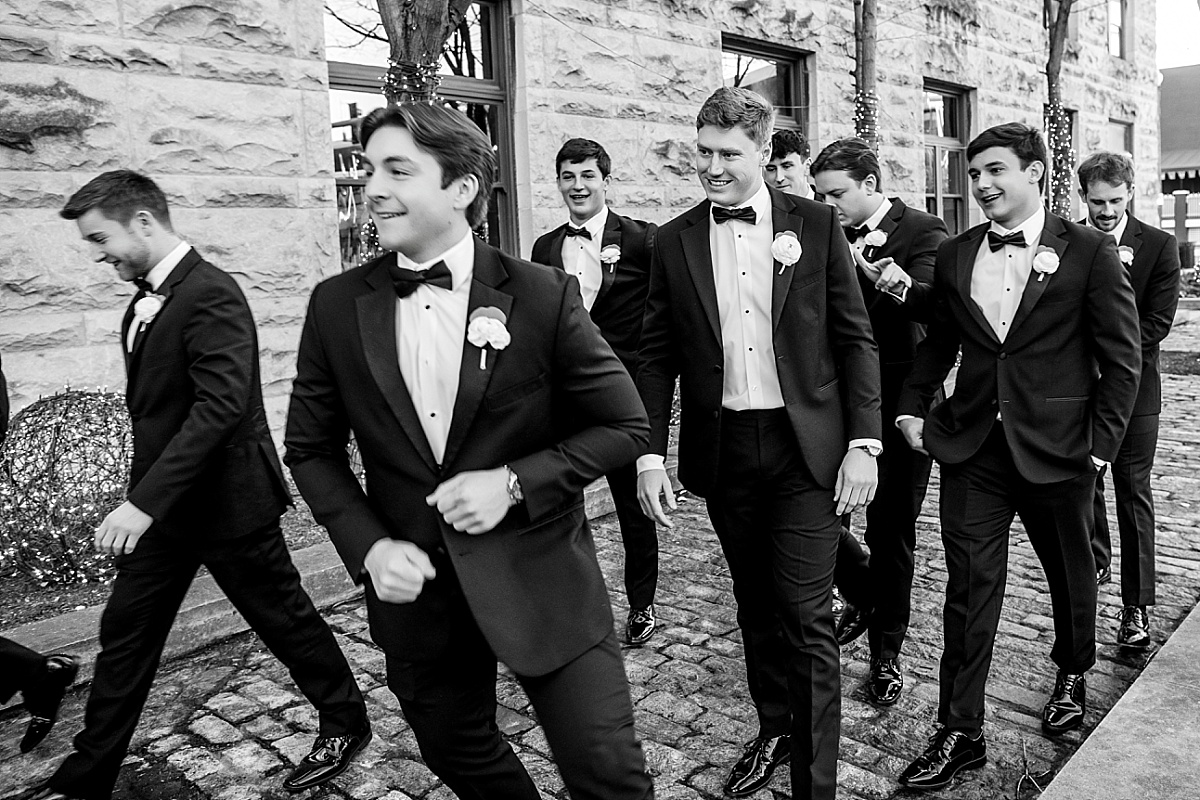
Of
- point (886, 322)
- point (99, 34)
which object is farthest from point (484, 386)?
point (99, 34)

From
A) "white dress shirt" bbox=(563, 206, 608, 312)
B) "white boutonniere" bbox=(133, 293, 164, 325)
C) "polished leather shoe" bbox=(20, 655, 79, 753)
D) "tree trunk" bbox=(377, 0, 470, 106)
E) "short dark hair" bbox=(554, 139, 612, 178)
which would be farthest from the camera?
"tree trunk" bbox=(377, 0, 470, 106)

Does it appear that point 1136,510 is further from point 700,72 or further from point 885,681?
point 700,72

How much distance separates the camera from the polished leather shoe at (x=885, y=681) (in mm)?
4281

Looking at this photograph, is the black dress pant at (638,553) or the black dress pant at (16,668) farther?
the black dress pant at (638,553)

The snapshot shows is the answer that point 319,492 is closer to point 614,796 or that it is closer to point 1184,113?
point 614,796

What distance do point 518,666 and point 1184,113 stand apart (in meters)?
44.9

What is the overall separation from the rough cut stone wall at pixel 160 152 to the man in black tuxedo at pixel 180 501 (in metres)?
2.86

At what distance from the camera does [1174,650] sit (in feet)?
14.3

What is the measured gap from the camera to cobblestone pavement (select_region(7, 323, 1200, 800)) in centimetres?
372

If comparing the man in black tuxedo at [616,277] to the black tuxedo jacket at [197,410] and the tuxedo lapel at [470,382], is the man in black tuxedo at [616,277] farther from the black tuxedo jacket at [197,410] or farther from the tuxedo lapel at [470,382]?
the tuxedo lapel at [470,382]

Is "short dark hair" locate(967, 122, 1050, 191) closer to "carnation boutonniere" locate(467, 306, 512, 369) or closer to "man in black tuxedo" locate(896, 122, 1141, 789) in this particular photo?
"man in black tuxedo" locate(896, 122, 1141, 789)

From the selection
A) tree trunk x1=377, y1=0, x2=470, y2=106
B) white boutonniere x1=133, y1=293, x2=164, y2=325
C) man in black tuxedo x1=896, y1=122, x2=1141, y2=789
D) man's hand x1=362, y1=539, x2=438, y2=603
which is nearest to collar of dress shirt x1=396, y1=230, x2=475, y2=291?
man's hand x1=362, y1=539, x2=438, y2=603

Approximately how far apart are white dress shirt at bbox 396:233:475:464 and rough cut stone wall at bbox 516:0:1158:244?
6766 millimetres

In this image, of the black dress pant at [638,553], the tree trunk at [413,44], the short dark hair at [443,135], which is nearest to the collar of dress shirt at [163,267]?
the short dark hair at [443,135]
